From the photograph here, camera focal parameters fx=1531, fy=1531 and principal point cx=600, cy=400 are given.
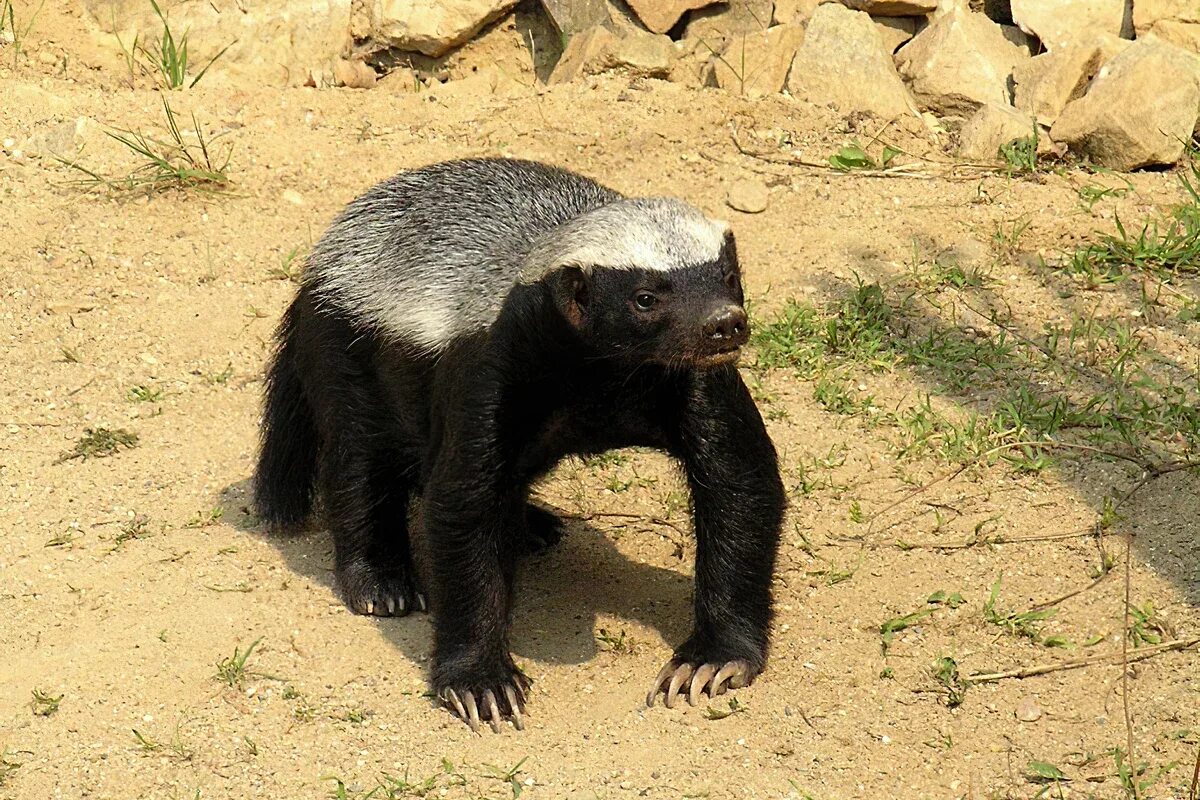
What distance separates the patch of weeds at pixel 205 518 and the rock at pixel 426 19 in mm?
4075

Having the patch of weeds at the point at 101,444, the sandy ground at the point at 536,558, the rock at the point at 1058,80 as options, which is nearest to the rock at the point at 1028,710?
the sandy ground at the point at 536,558

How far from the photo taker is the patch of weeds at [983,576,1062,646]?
5.29 meters

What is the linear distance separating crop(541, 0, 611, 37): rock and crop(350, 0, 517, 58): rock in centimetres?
27

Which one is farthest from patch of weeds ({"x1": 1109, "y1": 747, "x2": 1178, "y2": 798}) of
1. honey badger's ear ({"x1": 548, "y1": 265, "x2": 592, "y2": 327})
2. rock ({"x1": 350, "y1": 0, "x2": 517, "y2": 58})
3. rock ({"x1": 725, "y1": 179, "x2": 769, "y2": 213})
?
rock ({"x1": 350, "y1": 0, "x2": 517, "y2": 58})

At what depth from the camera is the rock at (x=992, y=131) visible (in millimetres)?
8406

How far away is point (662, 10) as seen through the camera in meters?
9.39

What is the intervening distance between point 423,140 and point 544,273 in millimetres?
4441

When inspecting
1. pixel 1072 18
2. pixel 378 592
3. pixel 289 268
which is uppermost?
pixel 1072 18

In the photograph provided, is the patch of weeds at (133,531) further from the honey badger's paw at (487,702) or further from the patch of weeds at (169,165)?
the patch of weeds at (169,165)

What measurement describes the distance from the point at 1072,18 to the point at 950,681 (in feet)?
17.3

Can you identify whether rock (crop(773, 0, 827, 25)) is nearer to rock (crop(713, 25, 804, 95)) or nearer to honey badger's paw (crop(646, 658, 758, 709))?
rock (crop(713, 25, 804, 95))

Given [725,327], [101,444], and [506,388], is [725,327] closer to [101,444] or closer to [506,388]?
[506,388]

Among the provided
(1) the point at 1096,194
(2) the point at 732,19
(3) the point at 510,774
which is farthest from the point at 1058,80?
(3) the point at 510,774

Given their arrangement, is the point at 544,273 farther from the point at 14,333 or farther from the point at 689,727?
the point at 14,333
